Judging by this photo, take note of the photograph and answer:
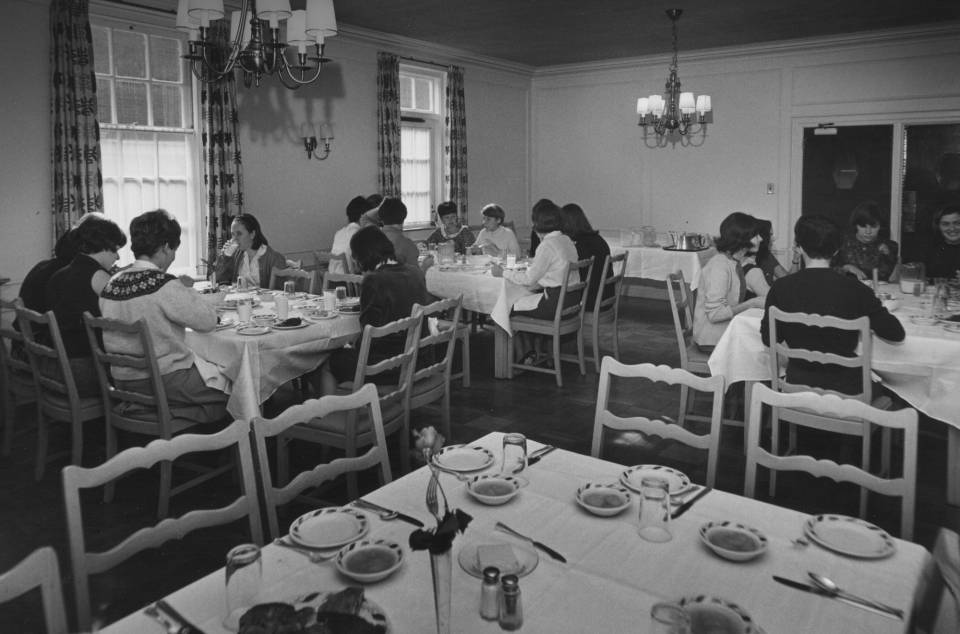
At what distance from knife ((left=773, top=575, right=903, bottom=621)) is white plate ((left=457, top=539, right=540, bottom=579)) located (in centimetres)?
48

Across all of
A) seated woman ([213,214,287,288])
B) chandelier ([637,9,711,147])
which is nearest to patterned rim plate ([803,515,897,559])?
seated woman ([213,214,287,288])

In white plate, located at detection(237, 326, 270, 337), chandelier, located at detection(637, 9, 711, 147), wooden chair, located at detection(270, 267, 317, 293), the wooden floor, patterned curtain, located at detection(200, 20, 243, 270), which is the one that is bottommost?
the wooden floor

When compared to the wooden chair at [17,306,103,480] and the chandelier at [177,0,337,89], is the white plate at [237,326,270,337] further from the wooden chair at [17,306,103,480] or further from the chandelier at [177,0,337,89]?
the chandelier at [177,0,337,89]

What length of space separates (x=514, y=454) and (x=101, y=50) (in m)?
5.14

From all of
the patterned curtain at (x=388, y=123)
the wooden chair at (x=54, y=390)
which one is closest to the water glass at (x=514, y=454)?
the wooden chair at (x=54, y=390)

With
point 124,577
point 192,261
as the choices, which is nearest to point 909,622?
point 124,577

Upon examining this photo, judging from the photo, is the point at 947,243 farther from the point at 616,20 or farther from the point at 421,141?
the point at 421,141

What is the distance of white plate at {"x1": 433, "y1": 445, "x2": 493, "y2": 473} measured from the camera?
208cm

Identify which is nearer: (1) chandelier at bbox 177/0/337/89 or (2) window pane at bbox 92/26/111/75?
(1) chandelier at bbox 177/0/337/89

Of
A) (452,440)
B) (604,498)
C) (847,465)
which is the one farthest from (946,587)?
(452,440)

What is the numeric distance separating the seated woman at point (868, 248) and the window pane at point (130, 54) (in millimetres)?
5214

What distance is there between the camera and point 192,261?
657 cm

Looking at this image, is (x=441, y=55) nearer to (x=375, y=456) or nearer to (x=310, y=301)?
(x=310, y=301)

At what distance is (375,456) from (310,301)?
7.80 feet
